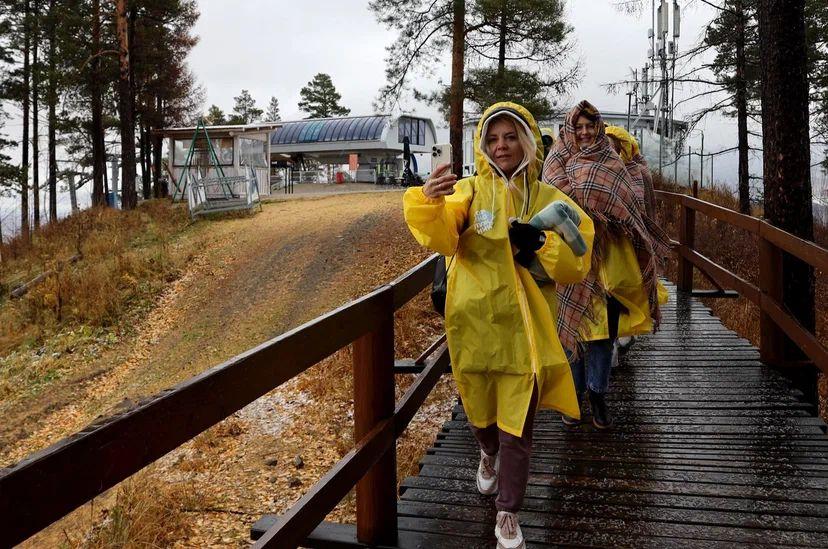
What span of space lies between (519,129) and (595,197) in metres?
1.49

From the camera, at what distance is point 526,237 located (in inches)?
107

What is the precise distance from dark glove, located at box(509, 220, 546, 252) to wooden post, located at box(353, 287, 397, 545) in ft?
1.94

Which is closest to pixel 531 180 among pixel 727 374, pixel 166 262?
pixel 727 374

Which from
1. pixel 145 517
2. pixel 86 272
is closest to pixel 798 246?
pixel 145 517

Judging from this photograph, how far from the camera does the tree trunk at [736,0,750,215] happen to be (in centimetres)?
1664

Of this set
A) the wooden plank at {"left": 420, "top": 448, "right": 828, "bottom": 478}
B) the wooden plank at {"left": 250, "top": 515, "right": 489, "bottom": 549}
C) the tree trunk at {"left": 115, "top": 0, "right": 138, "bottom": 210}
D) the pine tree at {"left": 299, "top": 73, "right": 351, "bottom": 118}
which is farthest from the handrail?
the pine tree at {"left": 299, "top": 73, "right": 351, "bottom": 118}

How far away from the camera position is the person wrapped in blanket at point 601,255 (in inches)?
162

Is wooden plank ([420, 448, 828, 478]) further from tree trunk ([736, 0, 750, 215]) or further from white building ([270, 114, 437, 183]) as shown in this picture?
white building ([270, 114, 437, 183])

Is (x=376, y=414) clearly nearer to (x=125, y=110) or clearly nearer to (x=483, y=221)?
(x=483, y=221)

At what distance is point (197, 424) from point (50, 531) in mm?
5676

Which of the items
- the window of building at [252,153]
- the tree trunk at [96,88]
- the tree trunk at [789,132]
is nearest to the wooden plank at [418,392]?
the tree trunk at [789,132]

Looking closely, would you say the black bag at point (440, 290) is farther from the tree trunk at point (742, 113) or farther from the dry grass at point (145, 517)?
the tree trunk at point (742, 113)

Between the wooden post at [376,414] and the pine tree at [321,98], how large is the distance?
60.3m

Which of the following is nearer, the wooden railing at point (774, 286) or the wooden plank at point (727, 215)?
the wooden railing at point (774, 286)
